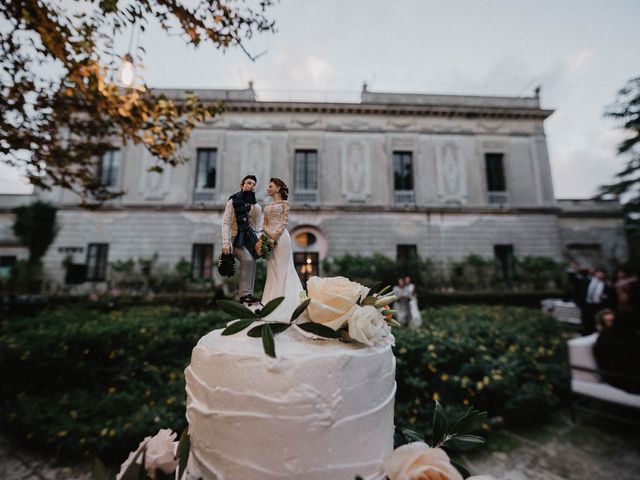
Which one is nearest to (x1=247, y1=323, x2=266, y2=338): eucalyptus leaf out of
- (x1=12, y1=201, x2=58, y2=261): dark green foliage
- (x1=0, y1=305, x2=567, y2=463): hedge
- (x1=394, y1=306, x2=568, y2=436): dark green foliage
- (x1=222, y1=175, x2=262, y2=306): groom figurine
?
(x1=222, y1=175, x2=262, y2=306): groom figurine

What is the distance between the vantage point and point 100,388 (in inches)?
127

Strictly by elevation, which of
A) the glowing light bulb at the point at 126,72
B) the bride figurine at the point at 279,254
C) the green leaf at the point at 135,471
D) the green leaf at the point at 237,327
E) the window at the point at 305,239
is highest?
the glowing light bulb at the point at 126,72

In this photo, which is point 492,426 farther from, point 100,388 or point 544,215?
point 544,215

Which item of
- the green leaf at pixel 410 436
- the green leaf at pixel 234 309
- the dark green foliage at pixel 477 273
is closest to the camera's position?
the green leaf at pixel 234 309

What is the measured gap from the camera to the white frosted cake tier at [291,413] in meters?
0.94

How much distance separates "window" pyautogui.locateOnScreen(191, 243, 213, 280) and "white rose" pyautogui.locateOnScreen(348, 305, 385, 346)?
44.9ft

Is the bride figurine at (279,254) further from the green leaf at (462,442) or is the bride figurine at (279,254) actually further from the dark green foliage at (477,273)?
the dark green foliage at (477,273)

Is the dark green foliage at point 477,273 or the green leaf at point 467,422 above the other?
the dark green foliage at point 477,273

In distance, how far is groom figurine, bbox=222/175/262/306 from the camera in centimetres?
163

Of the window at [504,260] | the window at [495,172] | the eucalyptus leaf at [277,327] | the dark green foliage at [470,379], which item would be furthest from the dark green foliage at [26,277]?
the window at [495,172]

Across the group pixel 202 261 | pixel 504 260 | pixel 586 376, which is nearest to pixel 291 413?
pixel 586 376

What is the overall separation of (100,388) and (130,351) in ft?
1.48

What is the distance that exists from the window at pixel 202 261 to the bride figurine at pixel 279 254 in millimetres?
12988

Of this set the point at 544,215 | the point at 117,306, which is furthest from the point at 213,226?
the point at 544,215
